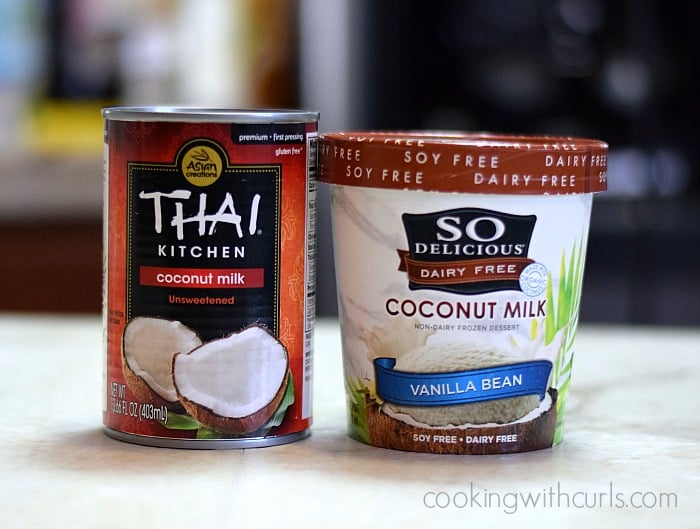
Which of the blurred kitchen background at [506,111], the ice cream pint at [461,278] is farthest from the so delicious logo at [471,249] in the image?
the blurred kitchen background at [506,111]

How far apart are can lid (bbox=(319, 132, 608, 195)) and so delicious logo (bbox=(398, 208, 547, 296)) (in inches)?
0.8

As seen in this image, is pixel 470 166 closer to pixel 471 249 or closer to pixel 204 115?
pixel 471 249

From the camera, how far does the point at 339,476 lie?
0.72m

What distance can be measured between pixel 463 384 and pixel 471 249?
0.30ft

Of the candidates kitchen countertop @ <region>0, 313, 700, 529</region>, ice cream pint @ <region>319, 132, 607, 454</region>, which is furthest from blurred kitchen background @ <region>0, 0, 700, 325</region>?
ice cream pint @ <region>319, 132, 607, 454</region>

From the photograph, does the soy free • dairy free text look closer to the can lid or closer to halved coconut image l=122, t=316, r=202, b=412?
the can lid

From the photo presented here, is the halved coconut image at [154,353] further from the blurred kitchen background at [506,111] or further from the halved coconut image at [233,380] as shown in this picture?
the blurred kitchen background at [506,111]

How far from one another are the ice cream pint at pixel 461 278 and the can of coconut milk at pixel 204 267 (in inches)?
1.7

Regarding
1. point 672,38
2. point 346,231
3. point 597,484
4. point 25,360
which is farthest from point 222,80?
point 597,484

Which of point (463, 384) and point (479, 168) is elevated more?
point (479, 168)

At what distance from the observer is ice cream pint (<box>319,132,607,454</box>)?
29.5 inches

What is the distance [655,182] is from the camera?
1.93 metres

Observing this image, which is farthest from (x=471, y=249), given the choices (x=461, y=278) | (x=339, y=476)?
(x=339, y=476)

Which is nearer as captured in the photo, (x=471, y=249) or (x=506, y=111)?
(x=471, y=249)
